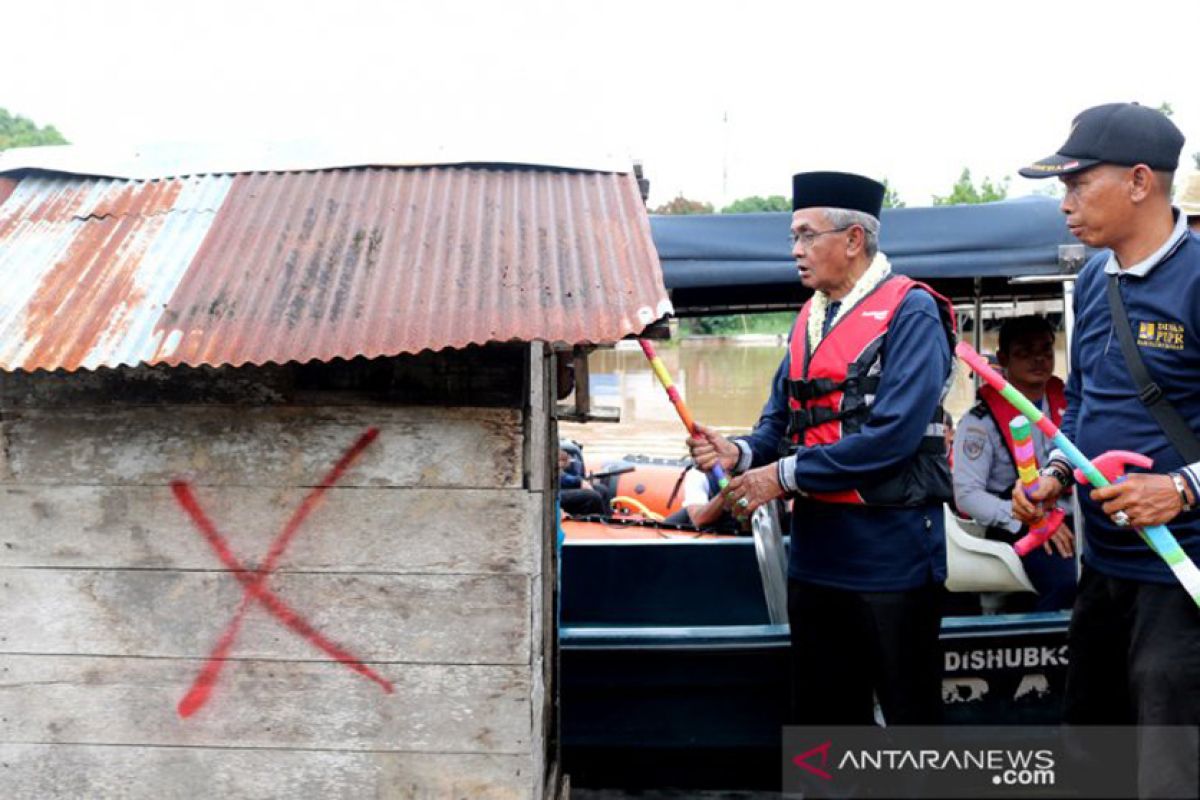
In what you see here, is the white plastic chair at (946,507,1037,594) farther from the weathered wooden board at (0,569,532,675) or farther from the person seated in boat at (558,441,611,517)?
the person seated in boat at (558,441,611,517)

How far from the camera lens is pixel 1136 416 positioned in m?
Answer: 2.48

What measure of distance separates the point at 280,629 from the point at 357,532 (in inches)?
12.7

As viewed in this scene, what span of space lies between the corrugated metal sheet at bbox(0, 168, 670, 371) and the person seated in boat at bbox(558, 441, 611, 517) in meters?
2.78

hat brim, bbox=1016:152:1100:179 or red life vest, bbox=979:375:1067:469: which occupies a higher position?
hat brim, bbox=1016:152:1100:179

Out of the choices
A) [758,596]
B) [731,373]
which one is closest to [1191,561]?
[758,596]

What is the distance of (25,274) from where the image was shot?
261cm

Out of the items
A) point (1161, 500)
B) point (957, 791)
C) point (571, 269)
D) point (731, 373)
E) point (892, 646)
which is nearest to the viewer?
point (1161, 500)

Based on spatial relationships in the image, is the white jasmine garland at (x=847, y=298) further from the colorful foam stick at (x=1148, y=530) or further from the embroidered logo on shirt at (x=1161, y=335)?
the embroidered logo on shirt at (x=1161, y=335)

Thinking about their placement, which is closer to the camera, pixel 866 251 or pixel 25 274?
pixel 25 274

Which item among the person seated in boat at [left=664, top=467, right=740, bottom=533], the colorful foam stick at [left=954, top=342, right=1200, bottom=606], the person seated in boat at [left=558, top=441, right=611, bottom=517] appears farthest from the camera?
the person seated in boat at [left=558, top=441, right=611, bottom=517]

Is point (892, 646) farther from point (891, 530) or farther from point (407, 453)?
point (407, 453)

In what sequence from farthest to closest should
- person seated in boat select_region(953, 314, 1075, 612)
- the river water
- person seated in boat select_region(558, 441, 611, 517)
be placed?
1. the river water
2. person seated in boat select_region(558, 441, 611, 517)
3. person seated in boat select_region(953, 314, 1075, 612)

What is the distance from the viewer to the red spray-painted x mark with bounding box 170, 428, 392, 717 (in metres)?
2.60

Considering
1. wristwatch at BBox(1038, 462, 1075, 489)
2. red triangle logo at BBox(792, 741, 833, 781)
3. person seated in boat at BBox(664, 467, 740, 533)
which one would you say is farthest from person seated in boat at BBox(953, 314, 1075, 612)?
red triangle logo at BBox(792, 741, 833, 781)
